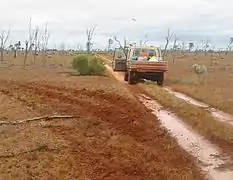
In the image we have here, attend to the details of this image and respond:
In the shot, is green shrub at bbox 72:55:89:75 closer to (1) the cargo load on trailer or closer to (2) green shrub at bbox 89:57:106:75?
(2) green shrub at bbox 89:57:106:75

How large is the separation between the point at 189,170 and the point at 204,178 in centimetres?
38

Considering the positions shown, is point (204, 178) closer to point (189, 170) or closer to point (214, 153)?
point (189, 170)

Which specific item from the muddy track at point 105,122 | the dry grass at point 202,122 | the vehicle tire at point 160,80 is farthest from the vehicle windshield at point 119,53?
the dry grass at point 202,122

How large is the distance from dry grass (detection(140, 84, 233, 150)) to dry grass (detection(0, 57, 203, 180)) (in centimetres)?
100

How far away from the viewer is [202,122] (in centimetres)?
1341

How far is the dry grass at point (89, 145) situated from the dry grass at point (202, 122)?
100cm

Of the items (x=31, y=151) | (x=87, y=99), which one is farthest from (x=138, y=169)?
(x=87, y=99)

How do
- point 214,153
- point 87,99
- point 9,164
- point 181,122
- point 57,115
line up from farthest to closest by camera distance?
1. point 87,99
2. point 181,122
3. point 57,115
4. point 214,153
5. point 9,164

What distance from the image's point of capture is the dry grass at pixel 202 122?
11461 mm

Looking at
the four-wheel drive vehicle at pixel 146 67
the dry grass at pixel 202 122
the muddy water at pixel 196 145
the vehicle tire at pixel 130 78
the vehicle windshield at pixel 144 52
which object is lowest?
the muddy water at pixel 196 145

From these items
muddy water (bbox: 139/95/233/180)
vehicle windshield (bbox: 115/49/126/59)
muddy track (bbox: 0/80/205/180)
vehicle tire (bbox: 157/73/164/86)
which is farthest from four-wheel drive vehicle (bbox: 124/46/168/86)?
muddy water (bbox: 139/95/233/180)

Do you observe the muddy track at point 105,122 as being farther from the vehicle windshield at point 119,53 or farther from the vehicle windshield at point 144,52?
the vehicle windshield at point 119,53

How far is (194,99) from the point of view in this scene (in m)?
19.6

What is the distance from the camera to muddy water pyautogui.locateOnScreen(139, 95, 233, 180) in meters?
8.91
